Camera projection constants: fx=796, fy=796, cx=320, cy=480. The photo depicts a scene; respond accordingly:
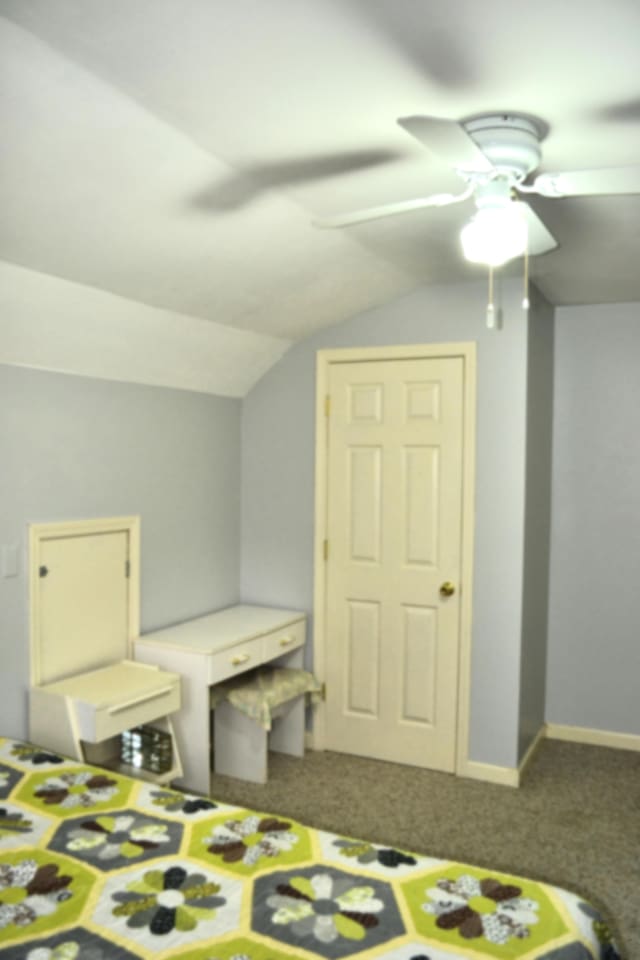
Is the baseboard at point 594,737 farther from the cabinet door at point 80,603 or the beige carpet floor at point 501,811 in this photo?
the cabinet door at point 80,603

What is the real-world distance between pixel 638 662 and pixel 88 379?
3.16 meters

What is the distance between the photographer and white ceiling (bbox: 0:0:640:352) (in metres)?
1.61

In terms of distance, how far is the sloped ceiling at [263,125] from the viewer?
5.29ft

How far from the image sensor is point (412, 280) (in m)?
3.78

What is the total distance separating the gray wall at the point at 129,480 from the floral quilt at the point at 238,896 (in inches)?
38.4

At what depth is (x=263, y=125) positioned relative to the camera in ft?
6.89

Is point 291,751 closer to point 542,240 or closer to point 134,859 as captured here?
point 134,859

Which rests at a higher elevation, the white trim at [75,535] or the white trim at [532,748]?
the white trim at [75,535]

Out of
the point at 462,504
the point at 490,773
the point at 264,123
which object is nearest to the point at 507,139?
the point at 264,123

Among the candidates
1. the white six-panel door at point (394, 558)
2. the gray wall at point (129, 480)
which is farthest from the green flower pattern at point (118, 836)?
the white six-panel door at point (394, 558)

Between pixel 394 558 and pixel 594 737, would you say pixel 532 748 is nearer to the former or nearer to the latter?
pixel 594 737

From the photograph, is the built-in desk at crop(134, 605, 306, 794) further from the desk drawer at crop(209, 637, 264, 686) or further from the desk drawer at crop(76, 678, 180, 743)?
the desk drawer at crop(76, 678, 180, 743)

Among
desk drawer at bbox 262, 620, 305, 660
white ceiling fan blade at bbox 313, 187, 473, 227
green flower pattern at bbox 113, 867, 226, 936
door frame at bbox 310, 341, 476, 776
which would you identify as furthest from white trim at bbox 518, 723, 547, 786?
white ceiling fan blade at bbox 313, 187, 473, 227

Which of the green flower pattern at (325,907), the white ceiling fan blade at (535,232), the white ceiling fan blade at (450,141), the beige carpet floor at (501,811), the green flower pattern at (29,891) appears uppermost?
the white ceiling fan blade at (450,141)
